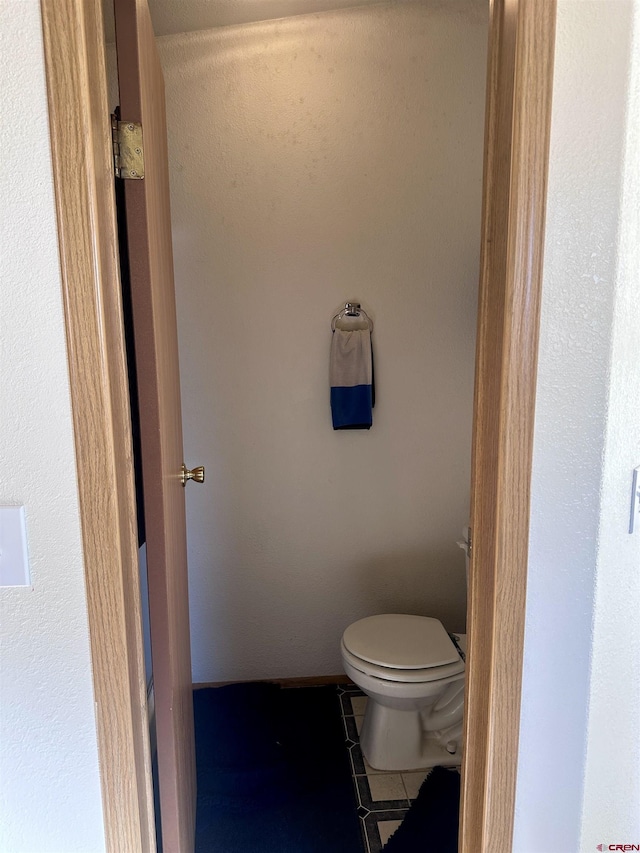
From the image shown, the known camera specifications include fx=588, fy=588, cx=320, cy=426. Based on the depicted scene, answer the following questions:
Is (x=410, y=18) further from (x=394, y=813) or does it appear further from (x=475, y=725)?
(x=394, y=813)

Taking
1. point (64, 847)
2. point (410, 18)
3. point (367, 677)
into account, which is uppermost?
point (410, 18)

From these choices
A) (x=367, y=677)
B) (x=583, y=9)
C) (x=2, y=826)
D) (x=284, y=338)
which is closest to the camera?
(x=583, y=9)

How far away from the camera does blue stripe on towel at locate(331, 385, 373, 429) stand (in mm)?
2148

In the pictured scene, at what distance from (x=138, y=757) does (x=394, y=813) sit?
1164 millimetres

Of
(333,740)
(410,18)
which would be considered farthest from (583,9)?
(333,740)

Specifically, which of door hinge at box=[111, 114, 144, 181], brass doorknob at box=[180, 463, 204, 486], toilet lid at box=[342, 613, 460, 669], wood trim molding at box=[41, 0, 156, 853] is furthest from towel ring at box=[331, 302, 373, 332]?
wood trim molding at box=[41, 0, 156, 853]

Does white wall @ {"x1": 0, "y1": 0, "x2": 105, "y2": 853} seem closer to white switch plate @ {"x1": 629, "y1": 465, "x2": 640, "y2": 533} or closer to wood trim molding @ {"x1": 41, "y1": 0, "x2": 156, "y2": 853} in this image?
wood trim molding @ {"x1": 41, "y1": 0, "x2": 156, "y2": 853}

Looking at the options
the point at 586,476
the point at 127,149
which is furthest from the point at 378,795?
the point at 127,149

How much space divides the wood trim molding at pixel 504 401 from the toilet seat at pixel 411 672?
2.73 ft

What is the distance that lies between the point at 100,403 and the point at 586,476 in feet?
2.37

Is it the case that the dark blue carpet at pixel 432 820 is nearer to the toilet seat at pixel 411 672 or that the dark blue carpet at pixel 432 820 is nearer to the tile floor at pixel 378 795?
the tile floor at pixel 378 795

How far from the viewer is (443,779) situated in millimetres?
1901

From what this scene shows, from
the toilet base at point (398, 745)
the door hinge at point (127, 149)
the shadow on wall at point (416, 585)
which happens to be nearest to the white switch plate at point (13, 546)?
the door hinge at point (127, 149)

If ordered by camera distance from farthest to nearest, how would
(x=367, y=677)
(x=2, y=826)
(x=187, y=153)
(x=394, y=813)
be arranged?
(x=187, y=153) < (x=367, y=677) < (x=394, y=813) < (x=2, y=826)
